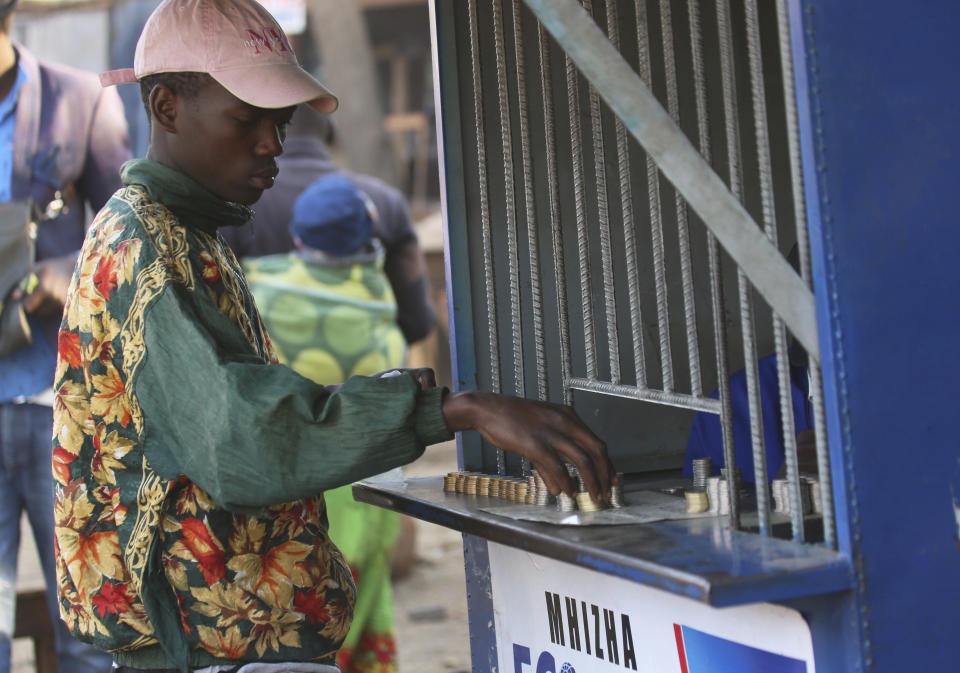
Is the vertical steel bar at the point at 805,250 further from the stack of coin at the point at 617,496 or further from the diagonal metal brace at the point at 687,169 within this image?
the stack of coin at the point at 617,496

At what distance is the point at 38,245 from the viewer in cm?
376

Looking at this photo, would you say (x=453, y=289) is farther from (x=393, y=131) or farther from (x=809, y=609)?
(x=393, y=131)

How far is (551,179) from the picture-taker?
2.25 metres

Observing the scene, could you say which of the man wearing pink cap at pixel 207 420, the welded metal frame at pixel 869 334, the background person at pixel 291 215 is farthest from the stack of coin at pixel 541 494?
the background person at pixel 291 215

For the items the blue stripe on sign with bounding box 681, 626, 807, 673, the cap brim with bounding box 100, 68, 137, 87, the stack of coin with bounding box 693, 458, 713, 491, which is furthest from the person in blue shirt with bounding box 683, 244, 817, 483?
the cap brim with bounding box 100, 68, 137, 87

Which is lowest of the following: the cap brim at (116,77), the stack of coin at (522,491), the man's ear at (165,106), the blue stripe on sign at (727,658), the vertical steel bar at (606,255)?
the blue stripe on sign at (727,658)

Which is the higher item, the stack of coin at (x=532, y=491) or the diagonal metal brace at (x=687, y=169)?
the diagonal metal brace at (x=687, y=169)

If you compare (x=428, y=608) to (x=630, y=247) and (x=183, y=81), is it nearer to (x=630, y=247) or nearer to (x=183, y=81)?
(x=630, y=247)

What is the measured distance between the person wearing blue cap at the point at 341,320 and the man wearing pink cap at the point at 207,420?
2.18 metres

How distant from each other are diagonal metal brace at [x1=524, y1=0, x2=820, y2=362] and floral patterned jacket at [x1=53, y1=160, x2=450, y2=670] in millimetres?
480

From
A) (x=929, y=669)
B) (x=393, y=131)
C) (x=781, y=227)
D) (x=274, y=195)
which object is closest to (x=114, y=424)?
(x=929, y=669)

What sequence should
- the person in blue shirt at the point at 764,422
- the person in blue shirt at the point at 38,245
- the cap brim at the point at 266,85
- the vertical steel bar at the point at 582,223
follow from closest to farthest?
1. the cap brim at the point at 266,85
2. the vertical steel bar at the point at 582,223
3. the person in blue shirt at the point at 764,422
4. the person in blue shirt at the point at 38,245

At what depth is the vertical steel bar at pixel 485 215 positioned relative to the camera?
98.3 inches

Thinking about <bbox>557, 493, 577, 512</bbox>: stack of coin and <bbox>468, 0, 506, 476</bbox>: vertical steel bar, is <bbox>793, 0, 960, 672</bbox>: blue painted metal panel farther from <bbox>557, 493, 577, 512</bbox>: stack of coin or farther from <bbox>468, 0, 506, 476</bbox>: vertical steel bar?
<bbox>468, 0, 506, 476</bbox>: vertical steel bar
